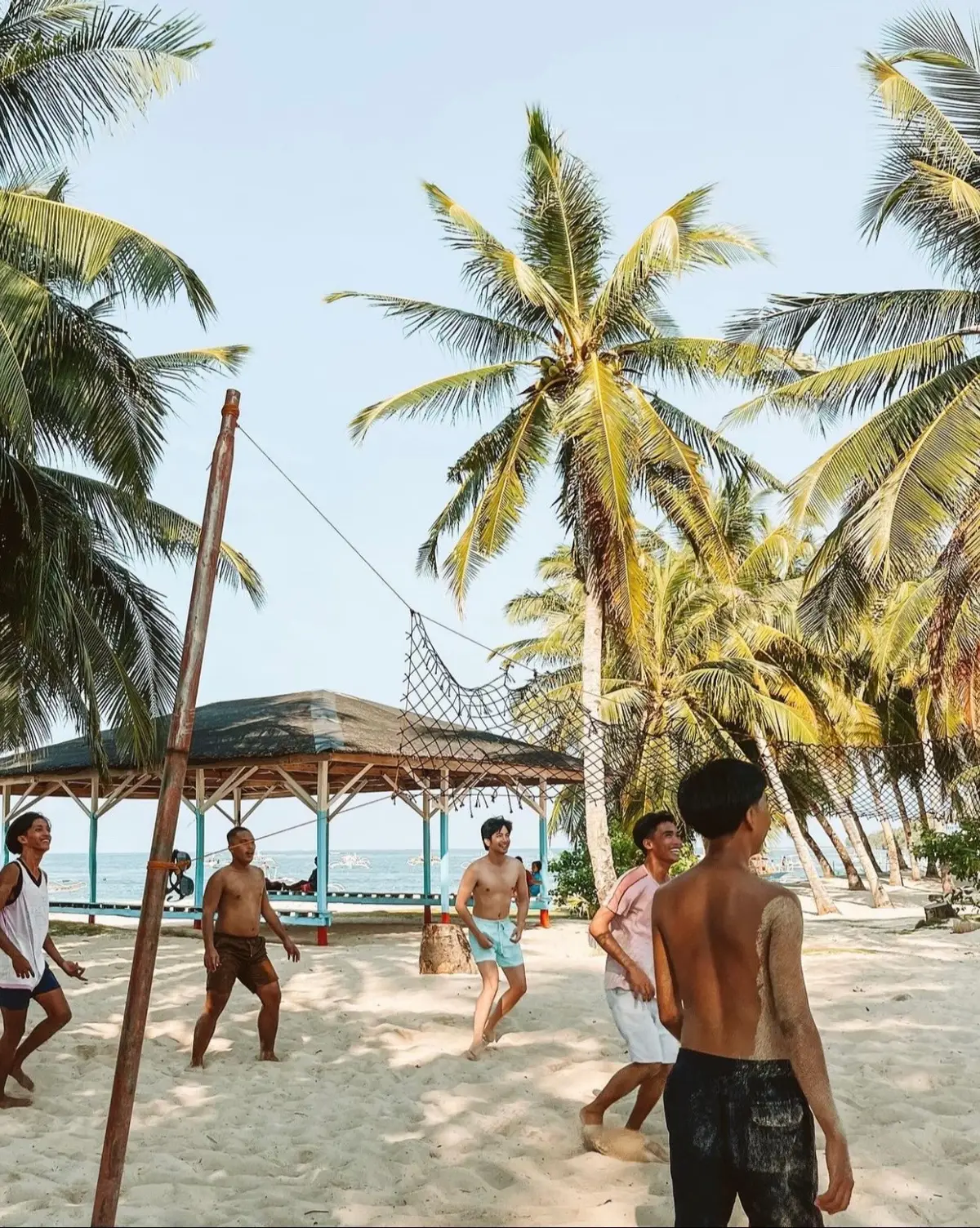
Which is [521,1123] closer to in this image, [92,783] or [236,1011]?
[236,1011]

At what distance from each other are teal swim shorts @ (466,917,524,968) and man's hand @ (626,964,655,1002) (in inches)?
77.4

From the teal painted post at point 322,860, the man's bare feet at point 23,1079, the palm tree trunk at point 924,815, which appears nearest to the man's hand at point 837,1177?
the man's bare feet at point 23,1079

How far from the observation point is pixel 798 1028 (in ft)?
8.79

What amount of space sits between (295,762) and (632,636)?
14.1 feet

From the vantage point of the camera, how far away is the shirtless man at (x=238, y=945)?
6844 mm

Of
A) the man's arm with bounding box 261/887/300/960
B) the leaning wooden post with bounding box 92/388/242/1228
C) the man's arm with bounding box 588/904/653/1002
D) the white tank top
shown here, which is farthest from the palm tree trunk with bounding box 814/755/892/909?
the leaning wooden post with bounding box 92/388/242/1228

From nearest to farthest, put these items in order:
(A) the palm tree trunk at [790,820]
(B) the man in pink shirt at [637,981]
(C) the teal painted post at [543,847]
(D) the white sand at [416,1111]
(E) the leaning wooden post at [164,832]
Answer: (E) the leaning wooden post at [164,832], (D) the white sand at [416,1111], (B) the man in pink shirt at [637,981], (C) the teal painted post at [543,847], (A) the palm tree trunk at [790,820]

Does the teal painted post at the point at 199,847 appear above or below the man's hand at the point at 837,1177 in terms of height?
above

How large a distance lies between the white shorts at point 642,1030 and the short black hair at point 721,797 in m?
2.15

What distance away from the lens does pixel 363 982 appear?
9758mm

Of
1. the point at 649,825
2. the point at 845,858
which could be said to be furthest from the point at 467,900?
the point at 845,858

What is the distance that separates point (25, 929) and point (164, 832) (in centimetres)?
229

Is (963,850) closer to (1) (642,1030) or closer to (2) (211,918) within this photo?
(2) (211,918)

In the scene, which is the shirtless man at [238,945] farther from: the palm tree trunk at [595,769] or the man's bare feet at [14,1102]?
the palm tree trunk at [595,769]
